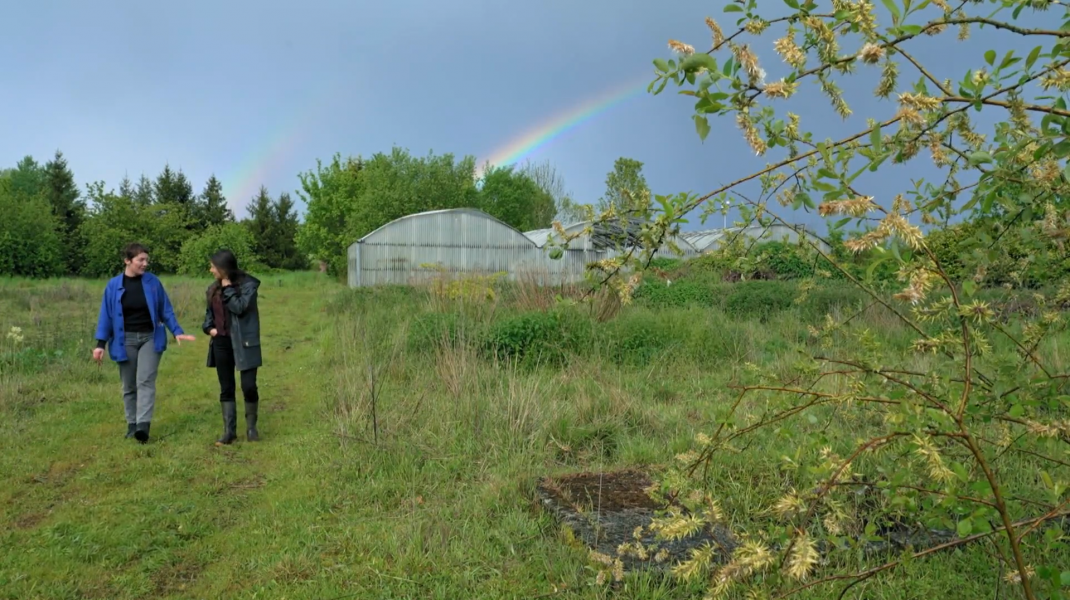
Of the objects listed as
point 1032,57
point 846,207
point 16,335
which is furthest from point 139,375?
point 1032,57

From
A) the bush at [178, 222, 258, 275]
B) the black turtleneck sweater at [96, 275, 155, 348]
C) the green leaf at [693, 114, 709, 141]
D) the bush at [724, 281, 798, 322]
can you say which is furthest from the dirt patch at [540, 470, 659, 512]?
the bush at [178, 222, 258, 275]

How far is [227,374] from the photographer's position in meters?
6.29

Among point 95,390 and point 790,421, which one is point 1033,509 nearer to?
point 790,421

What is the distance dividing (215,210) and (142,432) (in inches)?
2136

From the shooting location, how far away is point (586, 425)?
5.40m

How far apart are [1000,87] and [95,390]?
883 cm

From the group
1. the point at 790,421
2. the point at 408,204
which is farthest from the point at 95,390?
the point at 408,204

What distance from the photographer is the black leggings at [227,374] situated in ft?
20.2

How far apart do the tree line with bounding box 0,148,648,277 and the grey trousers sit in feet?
93.2

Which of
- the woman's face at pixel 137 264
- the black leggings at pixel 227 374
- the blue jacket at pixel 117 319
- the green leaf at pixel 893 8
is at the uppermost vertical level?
the green leaf at pixel 893 8

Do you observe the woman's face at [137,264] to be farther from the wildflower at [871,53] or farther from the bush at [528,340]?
the wildflower at [871,53]

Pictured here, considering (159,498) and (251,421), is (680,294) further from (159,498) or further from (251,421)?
(159,498)

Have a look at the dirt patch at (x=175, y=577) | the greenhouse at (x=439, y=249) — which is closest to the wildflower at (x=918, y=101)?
the dirt patch at (x=175, y=577)

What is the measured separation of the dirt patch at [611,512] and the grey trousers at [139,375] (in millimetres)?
3960
